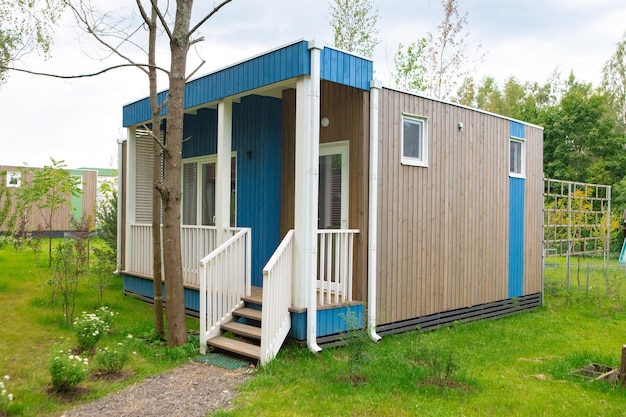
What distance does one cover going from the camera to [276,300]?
205 inches

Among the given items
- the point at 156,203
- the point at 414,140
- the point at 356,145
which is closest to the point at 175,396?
the point at 156,203

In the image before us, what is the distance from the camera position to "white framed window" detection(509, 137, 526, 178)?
28.0ft

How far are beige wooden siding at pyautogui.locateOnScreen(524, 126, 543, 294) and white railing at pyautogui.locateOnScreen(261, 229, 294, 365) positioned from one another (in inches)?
198

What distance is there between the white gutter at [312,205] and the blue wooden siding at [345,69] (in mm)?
133

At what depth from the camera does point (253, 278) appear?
748 cm

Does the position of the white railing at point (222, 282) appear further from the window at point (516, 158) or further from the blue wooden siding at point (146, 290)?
the window at point (516, 158)

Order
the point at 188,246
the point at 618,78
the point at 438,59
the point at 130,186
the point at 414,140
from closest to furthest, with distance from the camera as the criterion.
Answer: the point at 414,140
the point at 188,246
the point at 130,186
the point at 438,59
the point at 618,78

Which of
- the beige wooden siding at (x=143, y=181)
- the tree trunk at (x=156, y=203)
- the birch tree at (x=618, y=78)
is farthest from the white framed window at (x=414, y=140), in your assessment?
the birch tree at (x=618, y=78)

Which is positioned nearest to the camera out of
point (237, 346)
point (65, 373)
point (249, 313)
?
point (65, 373)

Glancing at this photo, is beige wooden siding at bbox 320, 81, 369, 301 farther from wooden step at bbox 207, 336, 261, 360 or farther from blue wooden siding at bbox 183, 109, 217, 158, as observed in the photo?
blue wooden siding at bbox 183, 109, 217, 158

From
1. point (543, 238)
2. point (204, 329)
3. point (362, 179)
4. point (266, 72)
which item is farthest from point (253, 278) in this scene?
point (543, 238)

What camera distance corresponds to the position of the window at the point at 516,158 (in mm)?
8523

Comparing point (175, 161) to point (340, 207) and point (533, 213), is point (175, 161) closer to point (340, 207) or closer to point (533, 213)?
point (340, 207)

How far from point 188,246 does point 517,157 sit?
5.51 meters
